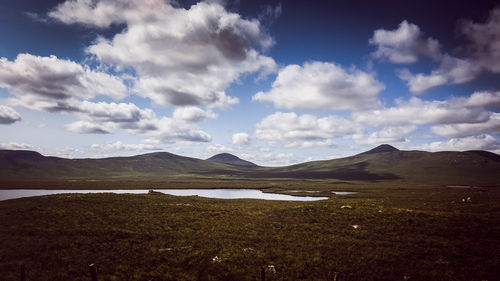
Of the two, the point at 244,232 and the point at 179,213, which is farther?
the point at 179,213

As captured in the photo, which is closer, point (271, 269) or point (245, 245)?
point (271, 269)

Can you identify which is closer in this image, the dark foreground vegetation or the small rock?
the dark foreground vegetation

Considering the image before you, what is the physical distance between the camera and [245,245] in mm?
25406

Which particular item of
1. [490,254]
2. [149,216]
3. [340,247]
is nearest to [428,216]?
[490,254]

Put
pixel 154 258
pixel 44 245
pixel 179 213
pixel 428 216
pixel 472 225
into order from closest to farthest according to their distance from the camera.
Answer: pixel 154 258 → pixel 44 245 → pixel 472 225 → pixel 428 216 → pixel 179 213

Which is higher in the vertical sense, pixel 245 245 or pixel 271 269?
pixel 245 245

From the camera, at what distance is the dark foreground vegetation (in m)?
19.3

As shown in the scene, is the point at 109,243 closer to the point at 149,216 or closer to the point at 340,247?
the point at 149,216

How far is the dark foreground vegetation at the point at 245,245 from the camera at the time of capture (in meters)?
19.3

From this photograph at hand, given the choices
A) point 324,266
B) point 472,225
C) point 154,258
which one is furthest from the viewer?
point 472,225

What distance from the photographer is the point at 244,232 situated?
99.7 feet

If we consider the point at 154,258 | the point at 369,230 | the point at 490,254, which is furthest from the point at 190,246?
the point at 490,254

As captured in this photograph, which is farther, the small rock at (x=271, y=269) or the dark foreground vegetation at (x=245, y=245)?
the small rock at (x=271, y=269)

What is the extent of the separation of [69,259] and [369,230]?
101 ft
